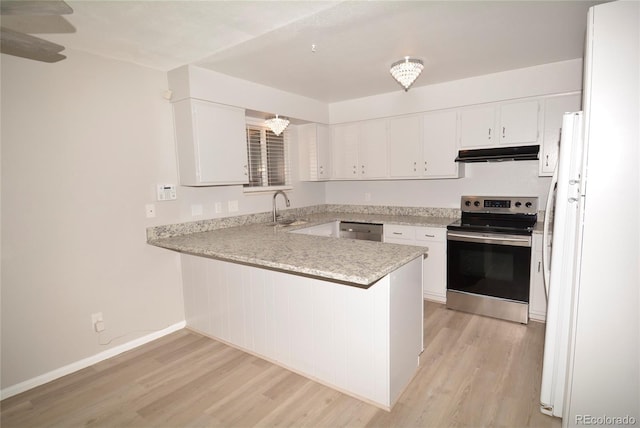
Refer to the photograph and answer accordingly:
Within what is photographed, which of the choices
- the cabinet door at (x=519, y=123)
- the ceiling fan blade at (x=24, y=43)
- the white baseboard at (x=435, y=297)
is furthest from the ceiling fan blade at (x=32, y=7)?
the white baseboard at (x=435, y=297)

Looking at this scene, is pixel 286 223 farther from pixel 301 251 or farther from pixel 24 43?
pixel 24 43

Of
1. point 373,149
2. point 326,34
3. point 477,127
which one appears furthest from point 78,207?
point 477,127

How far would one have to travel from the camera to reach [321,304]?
7.09 feet

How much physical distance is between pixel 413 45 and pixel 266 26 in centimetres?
111

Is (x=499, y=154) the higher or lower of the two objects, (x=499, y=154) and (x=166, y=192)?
the higher

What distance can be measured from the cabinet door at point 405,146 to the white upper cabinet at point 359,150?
105 millimetres

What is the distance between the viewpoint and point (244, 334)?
2.65m

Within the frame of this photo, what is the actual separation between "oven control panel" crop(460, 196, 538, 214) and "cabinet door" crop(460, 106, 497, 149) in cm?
60

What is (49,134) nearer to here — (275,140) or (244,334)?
(244,334)

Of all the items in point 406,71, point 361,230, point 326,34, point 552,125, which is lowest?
point 361,230

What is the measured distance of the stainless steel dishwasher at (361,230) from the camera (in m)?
3.92

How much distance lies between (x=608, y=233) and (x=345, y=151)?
3.21 meters

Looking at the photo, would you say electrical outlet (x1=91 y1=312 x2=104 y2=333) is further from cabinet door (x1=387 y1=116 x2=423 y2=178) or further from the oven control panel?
the oven control panel

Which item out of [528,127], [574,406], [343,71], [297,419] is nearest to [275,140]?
[343,71]
